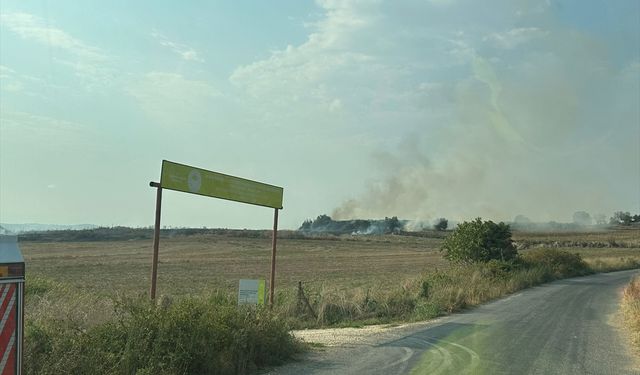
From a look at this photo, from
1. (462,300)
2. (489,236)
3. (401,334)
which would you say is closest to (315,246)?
(489,236)

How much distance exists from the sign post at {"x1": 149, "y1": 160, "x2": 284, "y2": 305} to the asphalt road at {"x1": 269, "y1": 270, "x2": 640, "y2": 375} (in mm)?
3607

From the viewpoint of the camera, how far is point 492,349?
38.1 ft

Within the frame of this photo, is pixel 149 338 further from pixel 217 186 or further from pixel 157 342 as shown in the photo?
pixel 217 186

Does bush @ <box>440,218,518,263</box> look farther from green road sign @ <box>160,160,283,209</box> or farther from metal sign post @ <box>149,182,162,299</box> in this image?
metal sign post @ <box>149,182,162,299</box>

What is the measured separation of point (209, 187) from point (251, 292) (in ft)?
8.26

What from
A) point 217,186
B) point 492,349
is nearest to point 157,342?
point 217,186

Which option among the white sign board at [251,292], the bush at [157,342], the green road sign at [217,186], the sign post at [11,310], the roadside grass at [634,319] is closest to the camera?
the sign post at [11,310]

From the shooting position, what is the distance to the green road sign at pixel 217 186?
1234cm

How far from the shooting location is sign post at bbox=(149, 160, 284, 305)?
11.9 metres

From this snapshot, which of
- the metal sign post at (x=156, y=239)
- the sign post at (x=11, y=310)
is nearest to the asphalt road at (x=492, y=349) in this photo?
→ the metal sign post at (x=156, y=239)

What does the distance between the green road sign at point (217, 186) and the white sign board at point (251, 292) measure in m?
2.11

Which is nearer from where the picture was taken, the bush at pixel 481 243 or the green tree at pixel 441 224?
the bush at pixel 481 243

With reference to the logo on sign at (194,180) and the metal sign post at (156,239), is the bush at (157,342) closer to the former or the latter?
the metal sign post at (156,239)

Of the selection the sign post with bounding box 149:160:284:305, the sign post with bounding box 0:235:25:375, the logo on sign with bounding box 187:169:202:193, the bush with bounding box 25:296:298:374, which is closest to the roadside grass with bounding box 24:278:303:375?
the bush with bounding box 25:296:298:374
